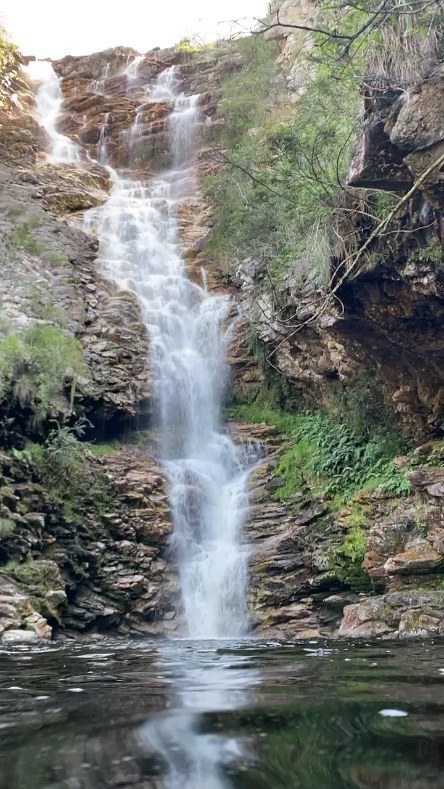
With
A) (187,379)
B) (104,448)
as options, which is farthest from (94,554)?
(187,379)

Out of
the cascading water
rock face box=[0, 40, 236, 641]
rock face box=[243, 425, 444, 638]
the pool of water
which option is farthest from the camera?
the cascading water

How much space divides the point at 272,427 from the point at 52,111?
795 inches

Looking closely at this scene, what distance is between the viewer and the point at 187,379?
596 inches

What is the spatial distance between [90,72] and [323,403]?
24345mm

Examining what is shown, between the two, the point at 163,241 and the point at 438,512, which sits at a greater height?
the point at 163,241

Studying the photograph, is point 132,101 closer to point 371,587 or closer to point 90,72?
point 90,72

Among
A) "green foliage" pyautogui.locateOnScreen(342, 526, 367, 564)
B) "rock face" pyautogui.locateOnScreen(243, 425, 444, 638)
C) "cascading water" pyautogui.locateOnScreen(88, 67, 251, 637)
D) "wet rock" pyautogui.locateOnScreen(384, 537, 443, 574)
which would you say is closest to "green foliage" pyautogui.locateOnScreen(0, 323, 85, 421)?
"cascading water" pyautogui.locateOnScreen(88, 67, 251, 637)

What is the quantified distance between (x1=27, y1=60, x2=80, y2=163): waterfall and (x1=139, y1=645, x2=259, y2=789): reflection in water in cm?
2293

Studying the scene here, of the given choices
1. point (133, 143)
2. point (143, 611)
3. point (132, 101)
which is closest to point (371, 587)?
point (143, 611)

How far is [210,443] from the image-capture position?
14.1 m

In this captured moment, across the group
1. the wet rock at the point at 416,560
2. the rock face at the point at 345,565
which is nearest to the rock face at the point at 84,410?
the rock face at the point at 345,565

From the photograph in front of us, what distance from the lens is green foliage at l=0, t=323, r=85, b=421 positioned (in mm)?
11234

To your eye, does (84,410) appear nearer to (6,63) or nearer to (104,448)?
(104,448)

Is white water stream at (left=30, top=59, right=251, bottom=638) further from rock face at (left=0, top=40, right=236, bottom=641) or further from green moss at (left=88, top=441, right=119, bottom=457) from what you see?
green moss at (left=88, top=441, right=119, bottom=457)
